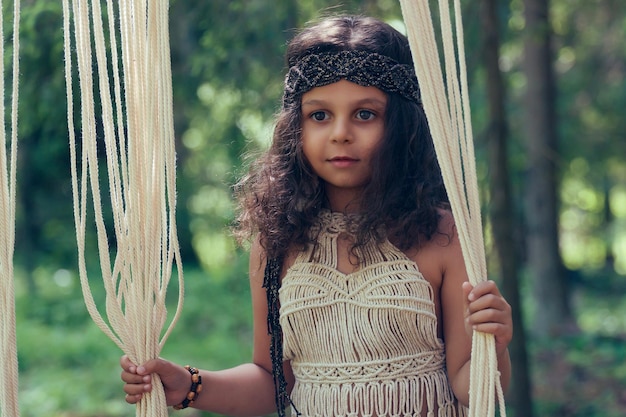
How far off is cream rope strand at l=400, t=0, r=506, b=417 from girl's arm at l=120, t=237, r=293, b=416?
648 millimetres

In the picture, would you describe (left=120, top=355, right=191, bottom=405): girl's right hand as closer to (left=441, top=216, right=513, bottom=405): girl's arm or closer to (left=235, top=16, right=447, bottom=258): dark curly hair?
(left=235, top=16, right=447, bottom=258): dark curly hair

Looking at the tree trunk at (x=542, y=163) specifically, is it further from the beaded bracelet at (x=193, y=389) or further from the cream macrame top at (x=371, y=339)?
the beaded bracelet at (x=193, y=389)

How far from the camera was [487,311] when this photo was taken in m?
1.50

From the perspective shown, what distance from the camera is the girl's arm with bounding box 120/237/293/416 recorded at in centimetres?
181

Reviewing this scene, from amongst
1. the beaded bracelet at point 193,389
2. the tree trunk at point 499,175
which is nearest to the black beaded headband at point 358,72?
the beaded bracelet at point 193,389

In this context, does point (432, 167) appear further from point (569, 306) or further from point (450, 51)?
point (569, 306)

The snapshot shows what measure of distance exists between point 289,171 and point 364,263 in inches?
11.8

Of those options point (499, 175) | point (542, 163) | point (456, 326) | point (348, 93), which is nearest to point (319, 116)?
point (348, 93)

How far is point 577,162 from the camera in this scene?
988 centimetres

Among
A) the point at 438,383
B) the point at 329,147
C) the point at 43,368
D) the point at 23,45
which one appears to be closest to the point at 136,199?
the point at 329,147

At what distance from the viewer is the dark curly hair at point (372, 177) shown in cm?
186

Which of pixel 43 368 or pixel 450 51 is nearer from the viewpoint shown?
pixel 450 51

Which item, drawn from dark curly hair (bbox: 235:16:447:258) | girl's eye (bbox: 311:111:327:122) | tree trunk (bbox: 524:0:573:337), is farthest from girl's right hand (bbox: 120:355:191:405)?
tree trunk (bbox: 524:0:573:337)

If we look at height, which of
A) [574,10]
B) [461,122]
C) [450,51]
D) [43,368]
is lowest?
[43,368]
